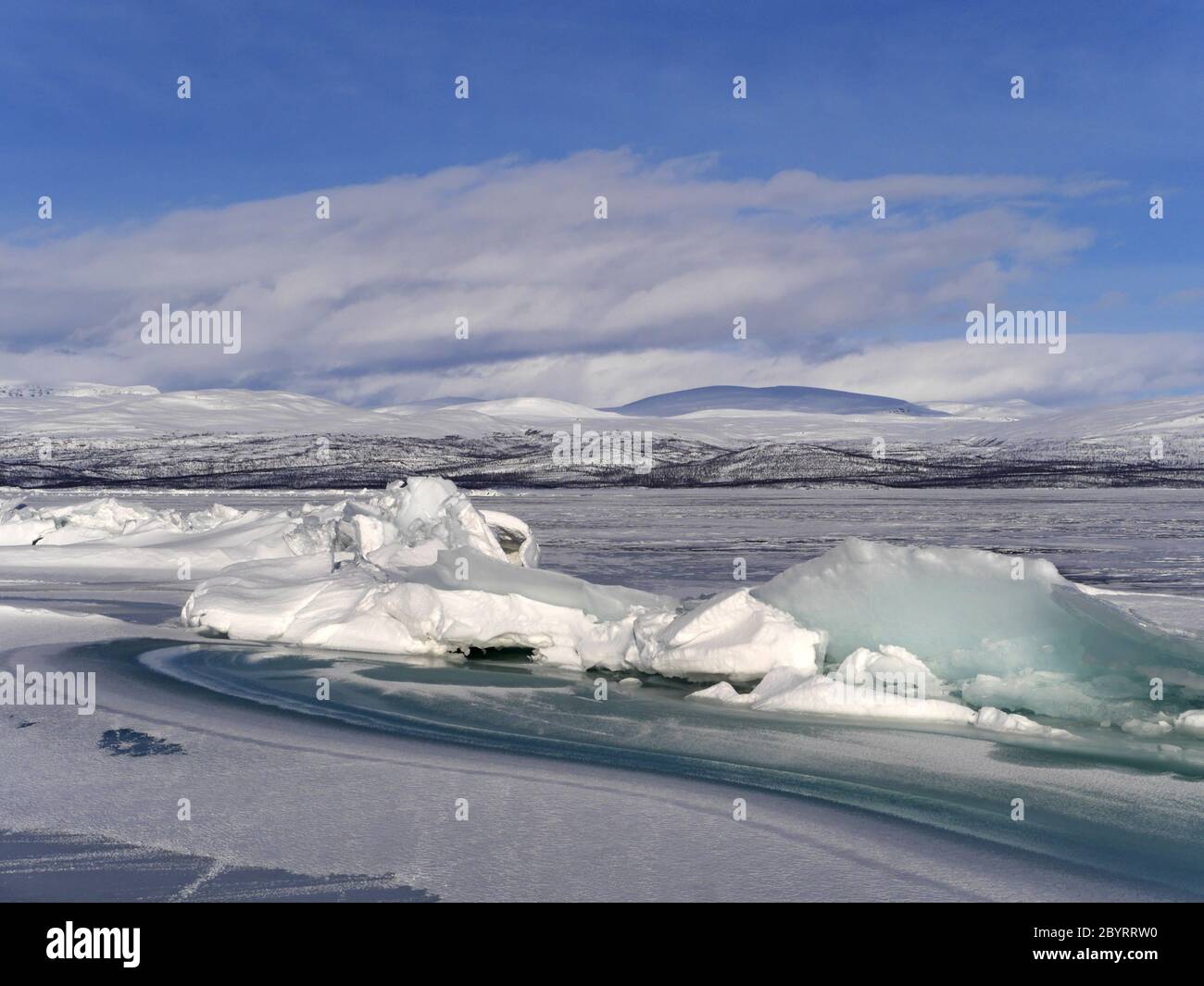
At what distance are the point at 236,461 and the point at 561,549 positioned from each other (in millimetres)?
83300

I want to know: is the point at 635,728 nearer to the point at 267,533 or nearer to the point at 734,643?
the point at 734,643

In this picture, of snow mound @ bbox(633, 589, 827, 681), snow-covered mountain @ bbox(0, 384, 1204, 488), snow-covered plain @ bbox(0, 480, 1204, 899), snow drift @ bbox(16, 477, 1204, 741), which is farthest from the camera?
snow-covered mountain @ bbox(0, 384, 1204, 488)

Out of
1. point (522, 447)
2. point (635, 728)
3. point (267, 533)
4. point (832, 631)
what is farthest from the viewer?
point (522, 447)

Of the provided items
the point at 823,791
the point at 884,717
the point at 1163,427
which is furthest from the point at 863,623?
the point at 1163,427

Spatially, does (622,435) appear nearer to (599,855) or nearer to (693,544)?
(693,544)

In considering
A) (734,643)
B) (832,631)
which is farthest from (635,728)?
(832,631)

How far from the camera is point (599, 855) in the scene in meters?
4.87

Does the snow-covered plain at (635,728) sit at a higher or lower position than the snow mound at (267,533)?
lower

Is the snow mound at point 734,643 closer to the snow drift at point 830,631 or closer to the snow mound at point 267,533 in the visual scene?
the snow drift at point 830,631

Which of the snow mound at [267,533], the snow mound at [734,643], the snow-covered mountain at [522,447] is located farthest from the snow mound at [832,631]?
the snow-covered mountain at [522,447]

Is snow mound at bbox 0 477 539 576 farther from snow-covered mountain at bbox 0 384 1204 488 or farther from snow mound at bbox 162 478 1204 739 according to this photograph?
snow-covered mountain at bbox 0 384 1204 488

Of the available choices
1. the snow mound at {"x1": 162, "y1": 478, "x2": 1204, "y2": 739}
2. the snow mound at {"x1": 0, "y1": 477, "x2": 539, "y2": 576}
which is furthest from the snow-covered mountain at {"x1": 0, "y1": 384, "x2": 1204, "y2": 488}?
the snow mound at {"x1": 162, "y1": 478, "x2": 1204, "y2": 739}

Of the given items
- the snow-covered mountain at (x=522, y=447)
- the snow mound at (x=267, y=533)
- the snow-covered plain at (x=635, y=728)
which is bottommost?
the snow-covered plain at (x=635, y=728)

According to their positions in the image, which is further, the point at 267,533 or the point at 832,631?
the point at 267,533
